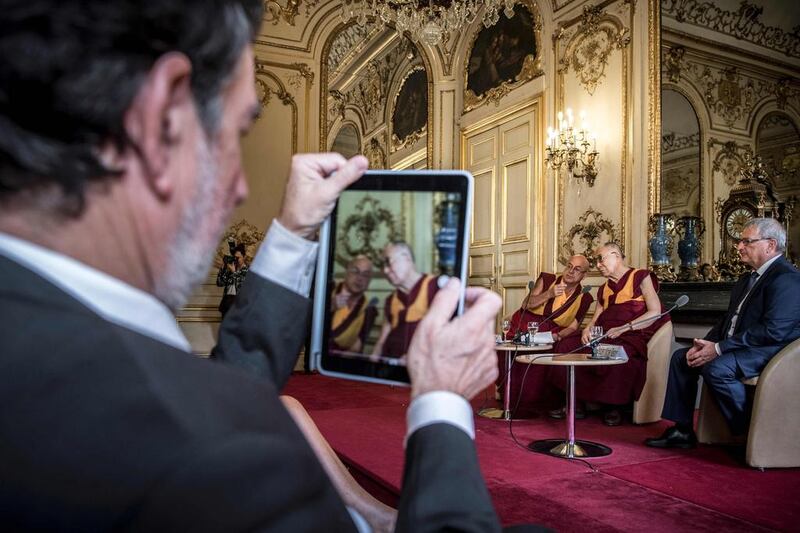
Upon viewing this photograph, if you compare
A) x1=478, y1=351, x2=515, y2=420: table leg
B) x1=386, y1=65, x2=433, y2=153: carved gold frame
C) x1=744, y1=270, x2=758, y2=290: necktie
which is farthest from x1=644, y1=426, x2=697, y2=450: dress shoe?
x1=386, y1=65, x2=433, y2=153: carved gold frame

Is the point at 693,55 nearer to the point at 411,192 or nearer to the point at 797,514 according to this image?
the point at 797,514

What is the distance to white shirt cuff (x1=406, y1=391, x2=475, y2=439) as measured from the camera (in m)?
0.71

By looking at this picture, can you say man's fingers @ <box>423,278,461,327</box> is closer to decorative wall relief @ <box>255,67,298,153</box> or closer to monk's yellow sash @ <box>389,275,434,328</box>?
monk's yellow sash @ <box>389,275,434,328</box>

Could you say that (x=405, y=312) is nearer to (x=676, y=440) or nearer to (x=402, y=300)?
(x=402, y=300)

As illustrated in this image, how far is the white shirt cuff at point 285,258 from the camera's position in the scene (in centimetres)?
95

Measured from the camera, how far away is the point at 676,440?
3.65m

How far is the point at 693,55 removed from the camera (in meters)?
5.83

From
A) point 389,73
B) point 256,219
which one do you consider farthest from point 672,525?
point 389,73

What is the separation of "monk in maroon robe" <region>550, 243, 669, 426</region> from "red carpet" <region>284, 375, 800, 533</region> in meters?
0.26

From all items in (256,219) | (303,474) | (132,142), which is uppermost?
(256,219)

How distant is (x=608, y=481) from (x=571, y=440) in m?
0.52

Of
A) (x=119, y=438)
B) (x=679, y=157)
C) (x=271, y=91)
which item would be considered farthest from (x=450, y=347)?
(x=271, y=91)

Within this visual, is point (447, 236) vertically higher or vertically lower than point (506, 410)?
higher

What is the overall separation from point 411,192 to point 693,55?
239 inches
